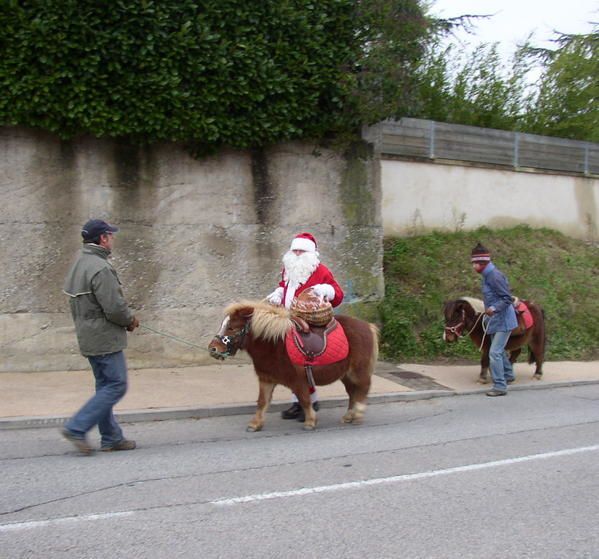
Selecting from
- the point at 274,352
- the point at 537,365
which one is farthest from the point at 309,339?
the point at 537,365

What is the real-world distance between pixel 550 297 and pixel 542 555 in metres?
10.2

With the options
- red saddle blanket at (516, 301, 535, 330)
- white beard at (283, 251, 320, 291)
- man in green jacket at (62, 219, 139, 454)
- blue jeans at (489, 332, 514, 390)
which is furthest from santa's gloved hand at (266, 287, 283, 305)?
red saddle blanket at (516, 301, 535, 330)

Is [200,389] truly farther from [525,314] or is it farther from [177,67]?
[525,314]

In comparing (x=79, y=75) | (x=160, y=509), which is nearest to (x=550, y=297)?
(x=79, y=75)

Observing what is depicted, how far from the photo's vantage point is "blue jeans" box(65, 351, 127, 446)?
561cm

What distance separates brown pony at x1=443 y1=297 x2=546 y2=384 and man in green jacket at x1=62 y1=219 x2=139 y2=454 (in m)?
5.02

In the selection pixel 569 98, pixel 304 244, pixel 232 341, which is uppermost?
pixel 569 98

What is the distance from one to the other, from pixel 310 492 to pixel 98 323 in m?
2.40

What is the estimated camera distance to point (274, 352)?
6672mm

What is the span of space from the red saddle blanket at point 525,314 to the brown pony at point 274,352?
3520 mm

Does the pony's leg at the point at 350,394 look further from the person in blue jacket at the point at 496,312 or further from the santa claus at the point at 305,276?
the person in blue jacket at the point at 496,312

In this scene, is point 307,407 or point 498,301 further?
point 498,301

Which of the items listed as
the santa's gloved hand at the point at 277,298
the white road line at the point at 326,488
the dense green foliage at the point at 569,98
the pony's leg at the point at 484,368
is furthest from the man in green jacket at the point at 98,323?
the dense green foliage at the point at 569,98

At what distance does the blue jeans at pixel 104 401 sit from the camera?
5.61 metres
